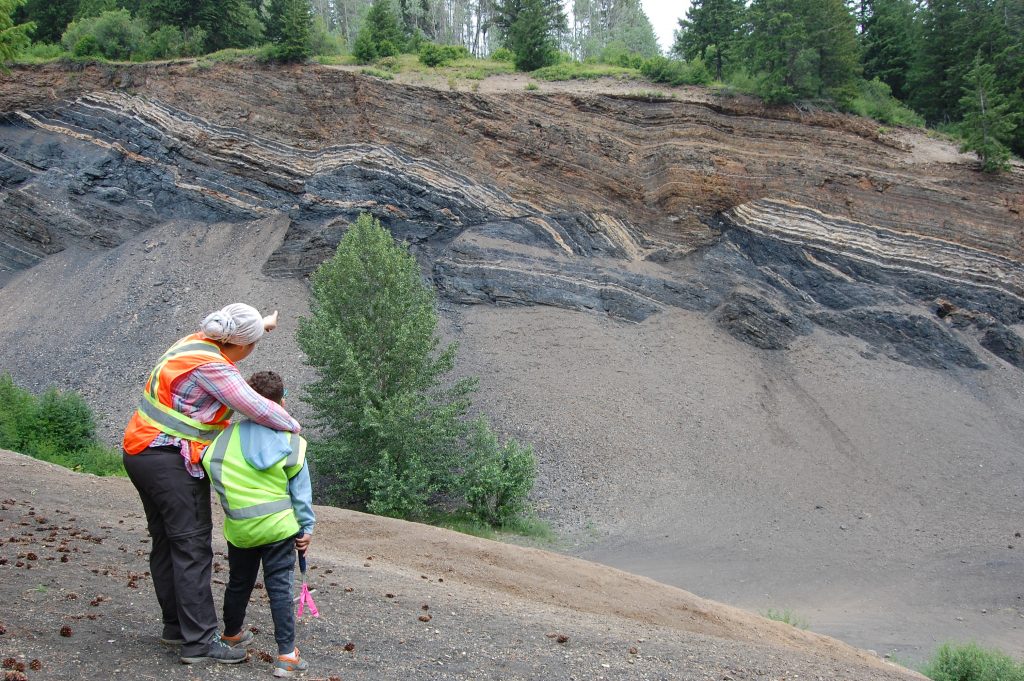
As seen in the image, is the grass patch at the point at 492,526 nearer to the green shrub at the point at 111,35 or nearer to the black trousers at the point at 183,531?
the black trousers at the point at 183,531

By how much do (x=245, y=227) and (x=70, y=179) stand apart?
275 inches

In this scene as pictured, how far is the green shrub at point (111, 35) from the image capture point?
32.8 meters

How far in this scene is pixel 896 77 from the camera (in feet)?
127

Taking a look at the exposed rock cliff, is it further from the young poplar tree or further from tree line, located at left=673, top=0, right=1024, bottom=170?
the young poplar tree

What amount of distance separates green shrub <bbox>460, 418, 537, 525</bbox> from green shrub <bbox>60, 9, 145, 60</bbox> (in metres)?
25.8

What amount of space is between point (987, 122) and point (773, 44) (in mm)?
8304

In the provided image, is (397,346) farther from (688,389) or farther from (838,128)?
(838,128)

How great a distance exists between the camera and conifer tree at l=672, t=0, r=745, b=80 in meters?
36.5

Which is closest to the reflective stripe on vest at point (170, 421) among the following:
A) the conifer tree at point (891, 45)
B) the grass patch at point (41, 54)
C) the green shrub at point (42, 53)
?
the grass patch at point (41, 54)

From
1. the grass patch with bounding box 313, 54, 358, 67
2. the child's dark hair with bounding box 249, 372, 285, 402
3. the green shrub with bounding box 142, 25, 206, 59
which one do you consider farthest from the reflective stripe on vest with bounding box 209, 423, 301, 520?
the green shrub with bounding box 142, 25, 206, 59

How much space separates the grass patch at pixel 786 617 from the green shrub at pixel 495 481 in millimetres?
5889

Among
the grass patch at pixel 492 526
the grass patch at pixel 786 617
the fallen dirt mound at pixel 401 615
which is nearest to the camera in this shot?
the fallen dirt mound at pixel 401 615

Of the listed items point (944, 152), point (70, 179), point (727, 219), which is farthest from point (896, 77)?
point (70, 179)

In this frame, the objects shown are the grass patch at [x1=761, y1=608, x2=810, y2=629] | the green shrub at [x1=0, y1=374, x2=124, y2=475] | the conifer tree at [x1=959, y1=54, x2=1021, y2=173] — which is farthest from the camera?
the conifer tree at [x1=959, y1=54, x2=1021, y2=173]
